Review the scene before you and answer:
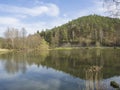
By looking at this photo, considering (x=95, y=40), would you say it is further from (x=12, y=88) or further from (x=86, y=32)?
(x=12, y=88)

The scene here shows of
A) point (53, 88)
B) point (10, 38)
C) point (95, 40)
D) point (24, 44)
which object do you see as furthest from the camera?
point (95, 40)

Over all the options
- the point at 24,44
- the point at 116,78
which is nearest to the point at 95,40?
the point at 24,44

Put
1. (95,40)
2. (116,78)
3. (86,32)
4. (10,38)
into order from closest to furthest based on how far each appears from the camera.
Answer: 1. (116,78)
2. (10,38)
3. (95,40)
4. (86,32)

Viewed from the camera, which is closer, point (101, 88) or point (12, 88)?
point (101, 88)

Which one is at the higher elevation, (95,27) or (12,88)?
(95,27)

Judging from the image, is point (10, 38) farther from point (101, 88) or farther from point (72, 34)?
point (101, 88)

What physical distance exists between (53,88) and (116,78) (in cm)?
712

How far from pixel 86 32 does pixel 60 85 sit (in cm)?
11198

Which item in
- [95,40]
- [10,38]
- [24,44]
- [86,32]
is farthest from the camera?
[86,32]

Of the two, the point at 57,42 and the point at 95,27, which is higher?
the point at 95,27

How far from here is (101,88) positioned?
1100 cm

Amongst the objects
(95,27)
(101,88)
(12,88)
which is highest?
(95,27)

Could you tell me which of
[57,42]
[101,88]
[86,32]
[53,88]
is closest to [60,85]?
[53,88]

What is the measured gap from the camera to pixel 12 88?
60.9 ft
